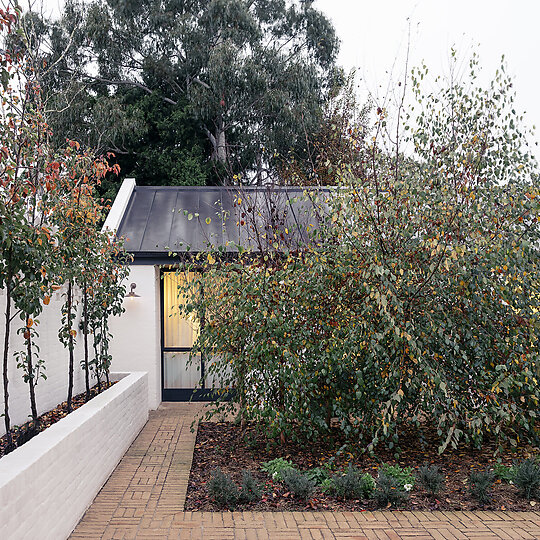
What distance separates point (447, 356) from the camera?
640 centimetres

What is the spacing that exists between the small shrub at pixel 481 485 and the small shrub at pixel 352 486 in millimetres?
868

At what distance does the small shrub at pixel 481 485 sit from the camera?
516cm

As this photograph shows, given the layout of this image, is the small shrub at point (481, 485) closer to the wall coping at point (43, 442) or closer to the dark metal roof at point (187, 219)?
the wall coping at point (43, 442)

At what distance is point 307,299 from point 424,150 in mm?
2008

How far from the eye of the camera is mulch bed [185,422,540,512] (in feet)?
17.0

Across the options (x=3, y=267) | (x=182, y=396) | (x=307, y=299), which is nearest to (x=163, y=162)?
(x=182, y=396)

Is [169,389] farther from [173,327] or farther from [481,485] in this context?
[481,485]

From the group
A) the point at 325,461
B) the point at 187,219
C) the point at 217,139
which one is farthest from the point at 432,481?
the point at 217,139

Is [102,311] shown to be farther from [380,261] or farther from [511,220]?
[511,220]

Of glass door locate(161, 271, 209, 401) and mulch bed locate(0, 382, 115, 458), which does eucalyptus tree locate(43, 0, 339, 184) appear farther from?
mulch bed locate(0, 382, 115, 458)

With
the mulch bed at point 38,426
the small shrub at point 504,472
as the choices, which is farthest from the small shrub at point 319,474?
the mulch bed at point 38,426

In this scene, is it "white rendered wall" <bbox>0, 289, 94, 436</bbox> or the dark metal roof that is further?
the dark metal roof

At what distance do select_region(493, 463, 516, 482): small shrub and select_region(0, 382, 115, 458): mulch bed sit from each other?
4.21 meters

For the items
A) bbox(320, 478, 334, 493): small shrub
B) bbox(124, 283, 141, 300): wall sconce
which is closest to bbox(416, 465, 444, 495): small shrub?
bbox(320, 478, 334, 493): small shrub
